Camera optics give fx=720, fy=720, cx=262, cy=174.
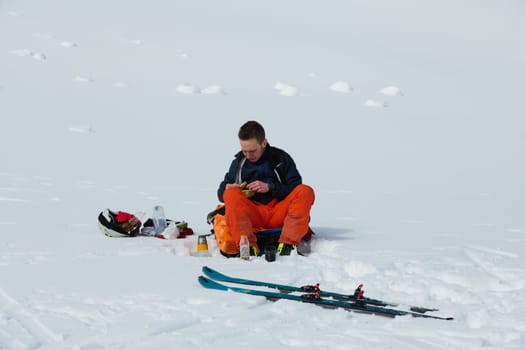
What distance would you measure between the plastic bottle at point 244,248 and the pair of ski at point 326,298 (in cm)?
90

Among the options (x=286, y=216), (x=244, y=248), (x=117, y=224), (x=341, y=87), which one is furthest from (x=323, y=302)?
(x=341, y=87)

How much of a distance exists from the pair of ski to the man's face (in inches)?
58.6

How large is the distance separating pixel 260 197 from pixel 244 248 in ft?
2.20

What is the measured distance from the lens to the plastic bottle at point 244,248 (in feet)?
20.1

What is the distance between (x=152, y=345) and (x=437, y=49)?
22913 millimetres

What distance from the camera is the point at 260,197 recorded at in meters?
6.65

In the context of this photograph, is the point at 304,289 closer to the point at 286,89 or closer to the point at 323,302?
the point at 323,302

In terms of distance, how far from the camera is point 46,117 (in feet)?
47.6

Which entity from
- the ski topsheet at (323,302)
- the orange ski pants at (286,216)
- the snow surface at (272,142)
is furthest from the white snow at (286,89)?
the ski topsheet at (323,302)

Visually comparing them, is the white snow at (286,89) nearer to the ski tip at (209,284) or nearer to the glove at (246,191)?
the glove at (246,191)

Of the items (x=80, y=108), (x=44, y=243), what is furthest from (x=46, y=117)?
(x=44, y=243)

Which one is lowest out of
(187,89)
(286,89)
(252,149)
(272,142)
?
(252,149)

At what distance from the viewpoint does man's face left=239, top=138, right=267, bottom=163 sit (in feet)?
20.7

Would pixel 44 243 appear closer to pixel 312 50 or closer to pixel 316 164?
pixel 316 164
